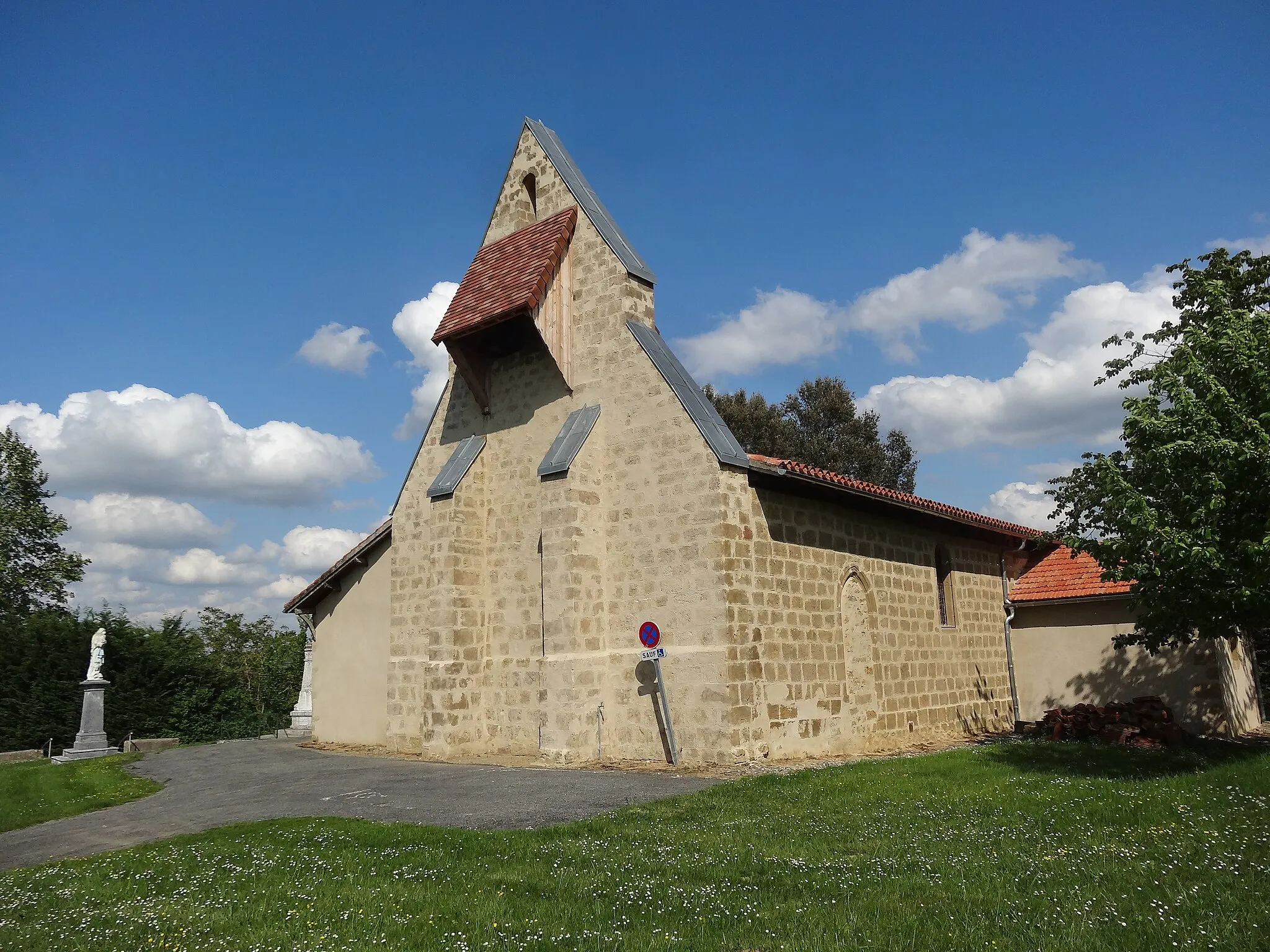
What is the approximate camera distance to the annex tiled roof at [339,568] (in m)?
19.7

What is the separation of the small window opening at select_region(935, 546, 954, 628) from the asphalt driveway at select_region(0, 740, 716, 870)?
895 cm

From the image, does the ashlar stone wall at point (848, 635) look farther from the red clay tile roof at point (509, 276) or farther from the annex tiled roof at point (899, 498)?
the red clay tile roof at point (509, 276)

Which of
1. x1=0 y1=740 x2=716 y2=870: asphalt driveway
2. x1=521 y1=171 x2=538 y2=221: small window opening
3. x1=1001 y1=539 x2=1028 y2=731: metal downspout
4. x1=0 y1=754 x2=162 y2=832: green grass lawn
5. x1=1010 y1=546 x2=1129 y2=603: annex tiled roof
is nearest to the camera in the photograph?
x1=0 y1=740 x2=716 y2=870: asphalt driveway

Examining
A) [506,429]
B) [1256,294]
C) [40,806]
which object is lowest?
[40,806]

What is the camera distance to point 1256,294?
18172 mm

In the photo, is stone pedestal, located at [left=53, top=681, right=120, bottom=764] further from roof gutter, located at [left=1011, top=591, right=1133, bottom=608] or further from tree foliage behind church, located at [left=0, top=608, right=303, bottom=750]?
roof gutter, located at [left=1011, top=591, right=1133, bottom=608]

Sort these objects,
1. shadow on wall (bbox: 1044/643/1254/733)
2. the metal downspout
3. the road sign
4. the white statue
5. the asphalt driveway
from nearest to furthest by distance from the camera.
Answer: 1. the asphalt driveway
2. the road sign
3. shadow on wall (bbox: 1044/643/1254/733)
4. the metal downspout
5. the white statue

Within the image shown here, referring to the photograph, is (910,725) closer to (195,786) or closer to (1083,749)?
(1083,749)

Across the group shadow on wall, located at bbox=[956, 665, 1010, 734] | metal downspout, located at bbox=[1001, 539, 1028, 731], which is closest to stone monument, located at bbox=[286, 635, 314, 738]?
shadow on wall, located at bbox=[956, 665, 1010, 734]

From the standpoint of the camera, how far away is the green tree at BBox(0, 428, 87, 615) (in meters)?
32.7

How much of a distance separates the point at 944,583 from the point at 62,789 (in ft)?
54.4

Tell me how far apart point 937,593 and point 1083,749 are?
551 cm

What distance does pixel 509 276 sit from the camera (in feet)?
54.3

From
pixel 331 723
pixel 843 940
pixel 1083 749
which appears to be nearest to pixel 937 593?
pixel 1083 749
